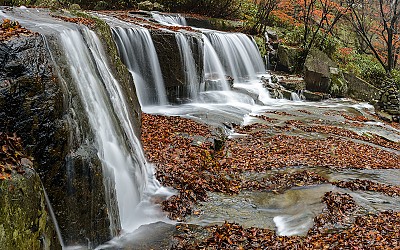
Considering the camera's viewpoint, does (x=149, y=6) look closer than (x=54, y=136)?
No

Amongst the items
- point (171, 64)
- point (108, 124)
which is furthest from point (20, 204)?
point (171, 64)

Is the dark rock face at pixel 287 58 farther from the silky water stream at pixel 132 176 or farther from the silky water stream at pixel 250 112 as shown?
the silky water stream at pixel 132 176

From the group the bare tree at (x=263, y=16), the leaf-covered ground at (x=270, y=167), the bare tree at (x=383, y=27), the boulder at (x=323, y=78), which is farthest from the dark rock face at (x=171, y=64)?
the bare tree at (x=263, y=16)

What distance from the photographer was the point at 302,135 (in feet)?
35.6

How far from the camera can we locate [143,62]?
12188mm

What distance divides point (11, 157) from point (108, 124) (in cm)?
256

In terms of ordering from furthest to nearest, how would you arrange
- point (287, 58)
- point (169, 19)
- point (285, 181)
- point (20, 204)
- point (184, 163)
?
point (287, 58) → point (169, 19) → point (184, 163) → point (285, 181) → point (20, 204)

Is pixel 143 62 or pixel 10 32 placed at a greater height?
pixel 10 32

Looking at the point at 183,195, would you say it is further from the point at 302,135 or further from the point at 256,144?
the point at 302,135

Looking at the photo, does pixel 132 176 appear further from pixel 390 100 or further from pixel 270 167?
pixel 390 100

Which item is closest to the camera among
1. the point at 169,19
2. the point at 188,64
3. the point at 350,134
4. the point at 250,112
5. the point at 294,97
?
the point at 350,134

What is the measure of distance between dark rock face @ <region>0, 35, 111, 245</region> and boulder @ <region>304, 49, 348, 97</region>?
Result: 1545 centimetres

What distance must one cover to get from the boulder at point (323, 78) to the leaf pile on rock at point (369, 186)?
11899 mm

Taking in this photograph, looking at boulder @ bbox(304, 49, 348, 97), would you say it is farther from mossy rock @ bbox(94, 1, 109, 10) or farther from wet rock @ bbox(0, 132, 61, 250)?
wet rock @ bbox(0, 132, 61, 250)
